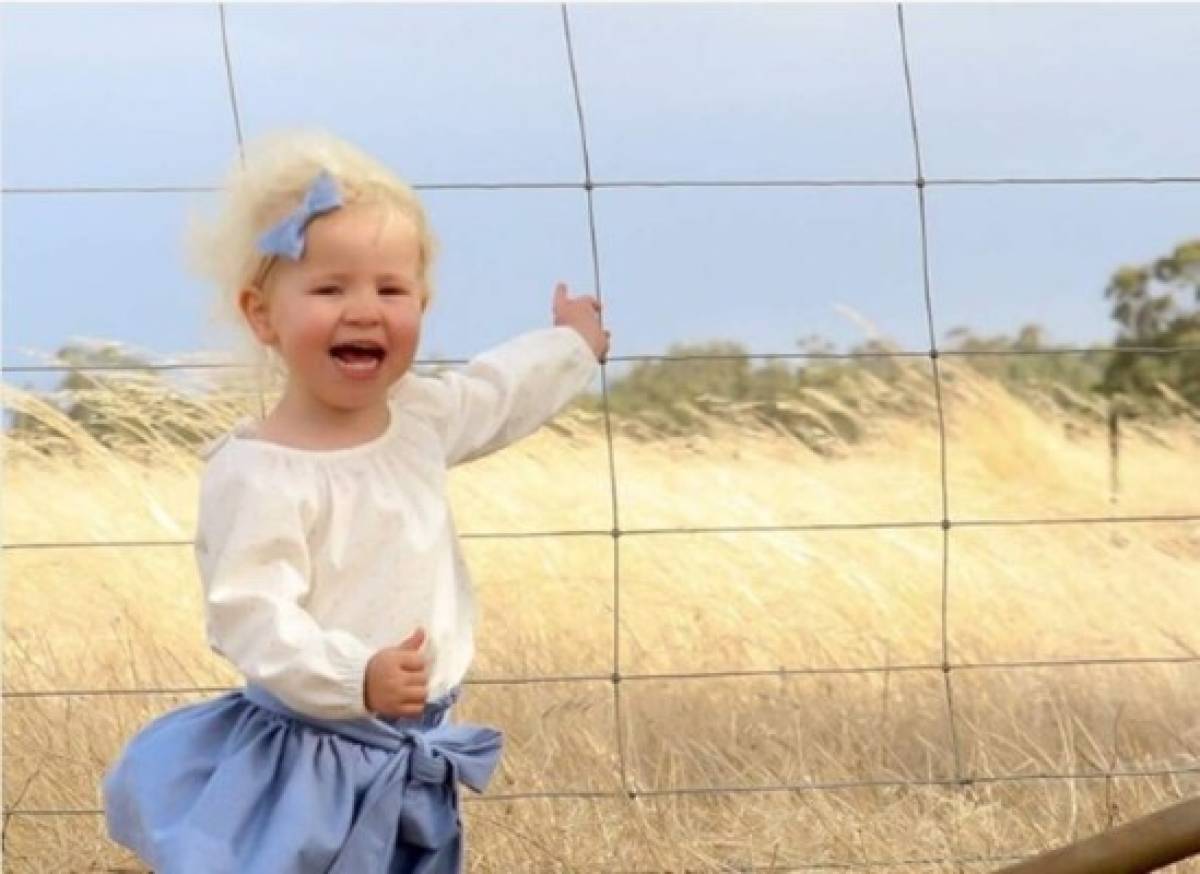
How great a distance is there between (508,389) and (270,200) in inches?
10.5

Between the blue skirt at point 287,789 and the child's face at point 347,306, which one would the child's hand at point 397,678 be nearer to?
the blue skirt at point 287,789

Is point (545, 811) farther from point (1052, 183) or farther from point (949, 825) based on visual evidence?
point (1052, 183)

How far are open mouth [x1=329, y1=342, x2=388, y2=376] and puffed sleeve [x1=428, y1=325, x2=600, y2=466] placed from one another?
110 millimetres

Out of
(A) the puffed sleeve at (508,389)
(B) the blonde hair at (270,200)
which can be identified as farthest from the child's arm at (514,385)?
(B) the blonde hair at (270,200)

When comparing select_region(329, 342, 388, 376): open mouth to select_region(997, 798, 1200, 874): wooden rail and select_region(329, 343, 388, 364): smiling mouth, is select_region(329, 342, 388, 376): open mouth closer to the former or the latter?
select_region(329, 343, 388, 364): smiling mouth

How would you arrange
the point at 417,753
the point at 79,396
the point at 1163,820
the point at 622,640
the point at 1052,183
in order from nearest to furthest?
the point at 1163,820 < the point at 417,753 < the point at 1052,183 < the point at 79,396 < the point at 622,640

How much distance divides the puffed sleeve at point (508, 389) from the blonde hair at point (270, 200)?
0.10 m

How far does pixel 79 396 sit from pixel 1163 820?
2098mm

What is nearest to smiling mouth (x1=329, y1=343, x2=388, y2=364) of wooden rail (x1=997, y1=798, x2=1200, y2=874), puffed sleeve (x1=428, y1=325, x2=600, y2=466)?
puffed sleeve (x1=428, y1=325, x2=600, y2=466)

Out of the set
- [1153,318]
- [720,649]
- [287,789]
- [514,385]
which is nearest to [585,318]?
[514,385]

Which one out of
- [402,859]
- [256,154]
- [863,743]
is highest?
[256,154]

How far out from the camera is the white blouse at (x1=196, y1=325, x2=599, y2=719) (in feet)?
Answer: 6.51

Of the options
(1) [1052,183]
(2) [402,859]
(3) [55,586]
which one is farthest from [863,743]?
(2) [402,859]

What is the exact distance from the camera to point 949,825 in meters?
3.29
